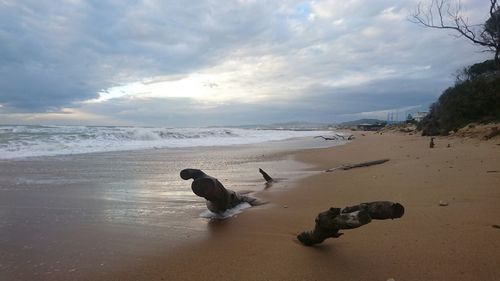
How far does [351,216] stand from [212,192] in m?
1.95

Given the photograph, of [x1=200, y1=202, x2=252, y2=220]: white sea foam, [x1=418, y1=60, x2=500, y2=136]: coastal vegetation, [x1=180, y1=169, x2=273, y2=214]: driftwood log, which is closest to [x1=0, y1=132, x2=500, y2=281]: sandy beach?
[x1=200, y1=202, x2=252, y2=220]: white sea foam

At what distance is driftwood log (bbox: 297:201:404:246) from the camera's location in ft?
6.73

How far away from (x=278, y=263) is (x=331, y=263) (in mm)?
365

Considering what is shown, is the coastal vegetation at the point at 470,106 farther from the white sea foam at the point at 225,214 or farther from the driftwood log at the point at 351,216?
the driftwood log at the point at 351,216

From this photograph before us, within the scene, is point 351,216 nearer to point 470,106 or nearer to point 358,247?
point 358,247

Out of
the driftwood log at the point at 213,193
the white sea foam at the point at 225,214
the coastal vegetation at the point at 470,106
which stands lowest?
the white sea foam at the point at 225,214

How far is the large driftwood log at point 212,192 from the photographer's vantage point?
3664 millimetres

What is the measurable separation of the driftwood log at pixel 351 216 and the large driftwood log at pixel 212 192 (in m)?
A: 1.22

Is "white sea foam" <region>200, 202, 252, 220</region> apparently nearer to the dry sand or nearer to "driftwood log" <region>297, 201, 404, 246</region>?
the dry sand

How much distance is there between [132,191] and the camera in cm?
605

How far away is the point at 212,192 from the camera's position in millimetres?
3920

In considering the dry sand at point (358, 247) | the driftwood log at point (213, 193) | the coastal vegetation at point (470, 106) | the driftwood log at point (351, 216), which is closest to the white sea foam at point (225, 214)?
the driftwood log at point (213, 193)

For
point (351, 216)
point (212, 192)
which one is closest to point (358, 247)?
point (351, 216)

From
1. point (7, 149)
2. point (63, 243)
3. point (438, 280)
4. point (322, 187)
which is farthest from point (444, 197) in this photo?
point (7, 149)
